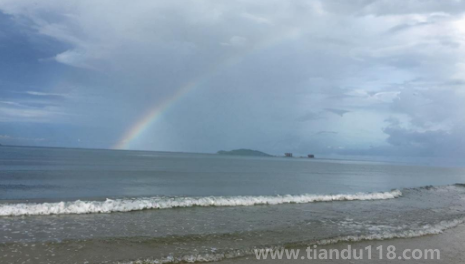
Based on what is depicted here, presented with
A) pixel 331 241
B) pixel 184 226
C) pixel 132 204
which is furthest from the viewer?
pixel 132 204

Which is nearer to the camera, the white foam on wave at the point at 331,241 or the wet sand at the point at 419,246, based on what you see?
the white foam on wave at the point at 331,241

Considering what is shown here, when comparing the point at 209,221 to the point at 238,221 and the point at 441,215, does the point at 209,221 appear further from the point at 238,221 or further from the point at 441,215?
the point at 441,215

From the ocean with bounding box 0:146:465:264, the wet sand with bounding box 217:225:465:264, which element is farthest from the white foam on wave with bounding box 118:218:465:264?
the wet sand with bounding box 217:225:465:264

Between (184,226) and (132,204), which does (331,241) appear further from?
(132,204)

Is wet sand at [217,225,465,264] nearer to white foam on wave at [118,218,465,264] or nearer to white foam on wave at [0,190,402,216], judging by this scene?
white foam on wave at [118,218,465,264]

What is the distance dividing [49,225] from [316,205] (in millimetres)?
16948

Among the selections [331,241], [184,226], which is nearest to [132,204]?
[184,226]

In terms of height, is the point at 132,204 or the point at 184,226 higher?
the point at 132,204

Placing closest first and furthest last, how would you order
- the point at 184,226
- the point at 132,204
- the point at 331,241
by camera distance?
1. the point at 331,241
2. the point at 184,226
3. the point at 132,204

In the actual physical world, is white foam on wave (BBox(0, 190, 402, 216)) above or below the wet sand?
above

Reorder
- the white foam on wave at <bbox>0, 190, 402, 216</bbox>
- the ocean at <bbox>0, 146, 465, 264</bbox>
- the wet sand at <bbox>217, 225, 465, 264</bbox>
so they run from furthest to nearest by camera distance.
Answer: the white foam on wave at <bbox>0, 190, 402, 216</bbox> < the ocean at <bbox>0, 146, 465, 264</bbox> < the wet sand at <bbox>217, 225, 465, 264</bbox>

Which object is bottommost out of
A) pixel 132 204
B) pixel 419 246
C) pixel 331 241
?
pixel 419 246

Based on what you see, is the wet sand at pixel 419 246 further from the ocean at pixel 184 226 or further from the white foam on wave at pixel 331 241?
the ocean at pixel 184 226

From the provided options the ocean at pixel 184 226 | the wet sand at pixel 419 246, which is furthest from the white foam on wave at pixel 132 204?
the wet sand at pixel 419 246
